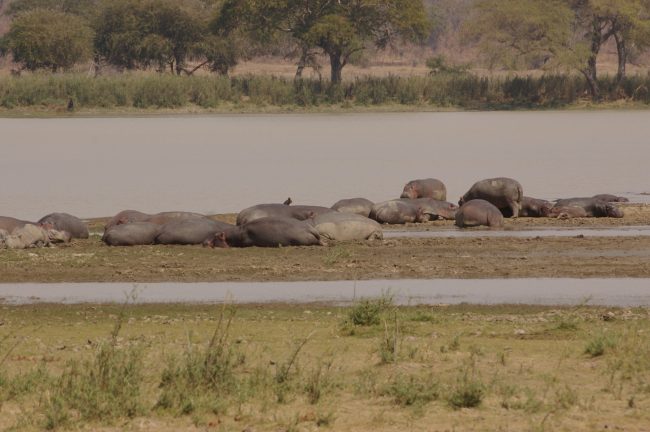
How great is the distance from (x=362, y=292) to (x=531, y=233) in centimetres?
566

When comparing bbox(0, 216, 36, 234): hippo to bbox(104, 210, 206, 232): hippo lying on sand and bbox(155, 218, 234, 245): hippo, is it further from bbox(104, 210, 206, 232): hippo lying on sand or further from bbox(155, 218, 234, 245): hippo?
bbox(155, 218, 234, 245): hippo

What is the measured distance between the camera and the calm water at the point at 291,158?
26.9 m

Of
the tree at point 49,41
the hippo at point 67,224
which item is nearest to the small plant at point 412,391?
the hippo at point 67,224

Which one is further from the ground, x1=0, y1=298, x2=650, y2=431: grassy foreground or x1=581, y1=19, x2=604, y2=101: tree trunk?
x1=0, y1=298, x2=650, y2=431: grassy foreground

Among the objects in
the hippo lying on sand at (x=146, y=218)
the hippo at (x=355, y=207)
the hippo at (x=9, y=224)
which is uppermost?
the hippo at (x=9, y=224)

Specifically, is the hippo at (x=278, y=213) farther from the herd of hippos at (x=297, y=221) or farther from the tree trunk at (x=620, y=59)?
the tree trunk at (x=620, y=59)

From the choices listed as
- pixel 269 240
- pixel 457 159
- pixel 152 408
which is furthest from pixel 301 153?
pixel 152 408

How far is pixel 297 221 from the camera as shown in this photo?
58.5 feet

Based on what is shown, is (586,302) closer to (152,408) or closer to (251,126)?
(152,408)

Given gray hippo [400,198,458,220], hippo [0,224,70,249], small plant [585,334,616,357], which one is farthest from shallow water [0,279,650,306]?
gray hippo [400,198,458,220]

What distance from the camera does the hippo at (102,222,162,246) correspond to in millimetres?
17844

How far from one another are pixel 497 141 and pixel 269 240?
2891 centimetres

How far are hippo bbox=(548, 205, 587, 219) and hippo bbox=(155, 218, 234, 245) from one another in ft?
19.1

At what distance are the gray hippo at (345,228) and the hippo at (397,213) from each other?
2157 mm
